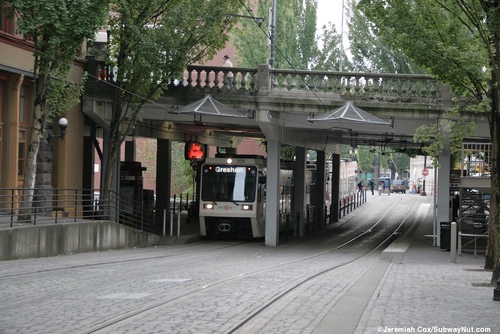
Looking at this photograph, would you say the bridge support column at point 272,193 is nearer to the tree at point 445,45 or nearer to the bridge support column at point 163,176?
the bridge support column at point 163,176

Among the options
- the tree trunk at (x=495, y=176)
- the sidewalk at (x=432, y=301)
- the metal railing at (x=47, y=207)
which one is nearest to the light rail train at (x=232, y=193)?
the metal railing at (x=47, y=207)

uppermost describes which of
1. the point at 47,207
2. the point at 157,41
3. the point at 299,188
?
the point at 157,41

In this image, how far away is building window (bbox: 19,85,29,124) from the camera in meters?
28.0

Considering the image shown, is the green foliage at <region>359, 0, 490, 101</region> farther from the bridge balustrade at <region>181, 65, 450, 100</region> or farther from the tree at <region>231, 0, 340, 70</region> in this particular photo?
the tree at <region>231, 0, 340, 70</region>

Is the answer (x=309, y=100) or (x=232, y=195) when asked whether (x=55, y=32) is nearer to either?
(x=309, y=100)

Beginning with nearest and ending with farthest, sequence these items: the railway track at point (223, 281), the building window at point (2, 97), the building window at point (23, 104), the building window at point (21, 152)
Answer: the railway track at point (223, 281) → the building window at point (2, 97) → the building window at point (23, 104) → the building window at point (21, 152)

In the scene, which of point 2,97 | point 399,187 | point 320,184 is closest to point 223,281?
point 2,97

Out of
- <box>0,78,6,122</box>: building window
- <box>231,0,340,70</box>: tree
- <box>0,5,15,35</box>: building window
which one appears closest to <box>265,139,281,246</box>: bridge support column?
<box>0,78,6,122</box>: building window

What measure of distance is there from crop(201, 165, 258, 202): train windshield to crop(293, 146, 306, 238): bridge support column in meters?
7.70

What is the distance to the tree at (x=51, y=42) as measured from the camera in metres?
22.5

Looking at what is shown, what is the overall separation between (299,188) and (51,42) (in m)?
21.4

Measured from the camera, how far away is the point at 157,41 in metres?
28.6

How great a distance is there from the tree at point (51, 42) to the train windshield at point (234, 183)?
1051 centimetres

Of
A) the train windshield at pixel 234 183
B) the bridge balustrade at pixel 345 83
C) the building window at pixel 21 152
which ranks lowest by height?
the train windshield at pixel 234 183
